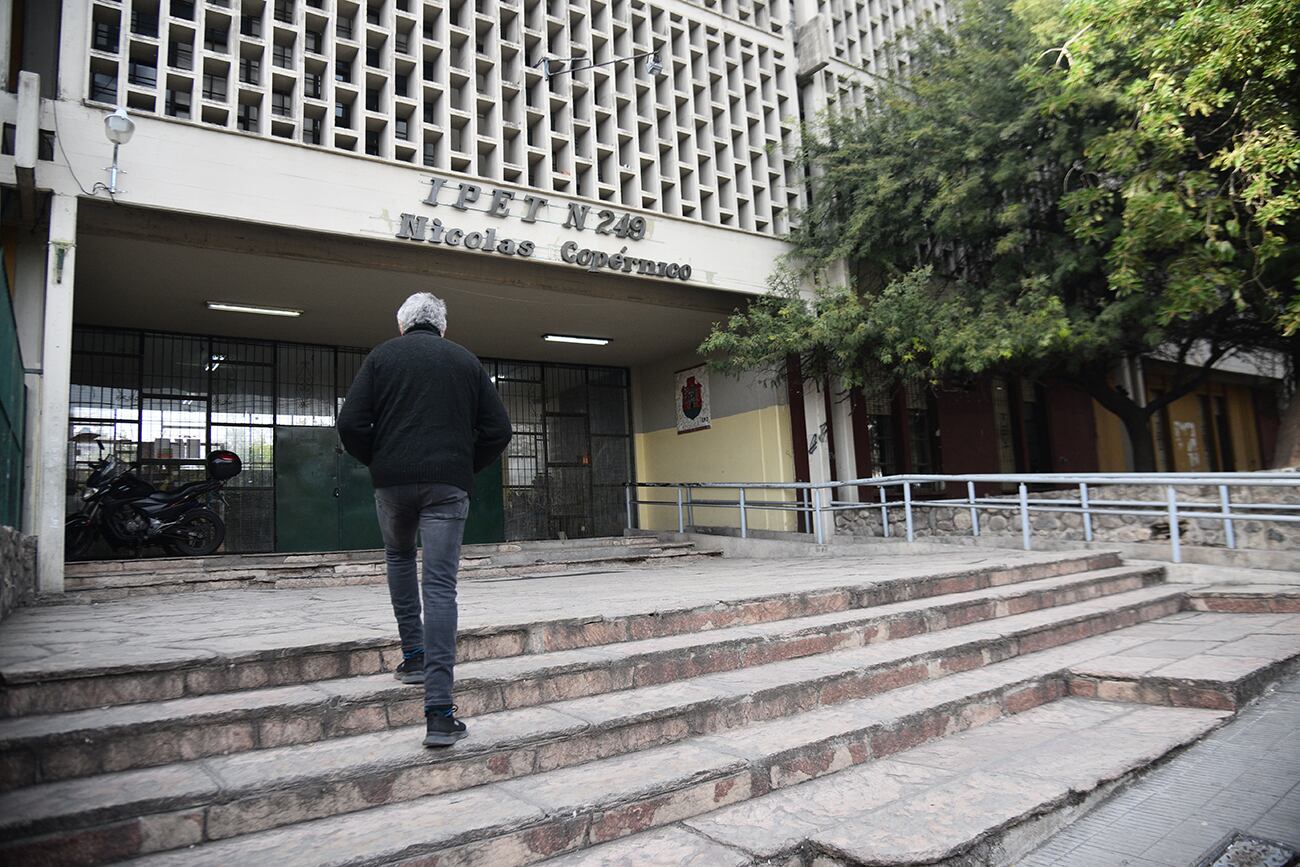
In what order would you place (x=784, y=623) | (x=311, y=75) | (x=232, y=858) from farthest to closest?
(x=311, y=75) → (x=784, y=623) → (x=232, y=858)

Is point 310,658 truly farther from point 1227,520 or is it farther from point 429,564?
point 1227,520

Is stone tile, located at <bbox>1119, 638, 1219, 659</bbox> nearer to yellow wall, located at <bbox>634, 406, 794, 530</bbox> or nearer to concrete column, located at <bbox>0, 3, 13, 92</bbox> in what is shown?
yellow wall, located at <bbox>634, 406, 794, 530</bbox>

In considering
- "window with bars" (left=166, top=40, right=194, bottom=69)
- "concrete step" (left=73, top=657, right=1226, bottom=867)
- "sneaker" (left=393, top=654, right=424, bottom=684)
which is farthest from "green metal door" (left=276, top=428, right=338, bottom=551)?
"concrete step" (left=73, top=657, right=1226, bottom=867)

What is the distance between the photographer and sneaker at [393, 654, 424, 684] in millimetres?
3457

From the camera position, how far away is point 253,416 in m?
12.0

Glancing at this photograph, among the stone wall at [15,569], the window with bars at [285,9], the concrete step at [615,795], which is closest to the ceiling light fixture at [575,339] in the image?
the window with bars at [285,9]

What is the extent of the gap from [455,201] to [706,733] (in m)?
7.10

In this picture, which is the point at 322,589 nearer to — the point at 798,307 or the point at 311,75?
the point at 311,75

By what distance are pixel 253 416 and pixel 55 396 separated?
5135 mm

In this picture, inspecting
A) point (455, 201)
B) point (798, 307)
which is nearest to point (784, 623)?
point (455, 201)

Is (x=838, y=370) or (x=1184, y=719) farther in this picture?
(x=838, y=370)

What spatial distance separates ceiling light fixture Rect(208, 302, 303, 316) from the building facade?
45 millimetres

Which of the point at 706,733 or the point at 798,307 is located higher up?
the point at 798,307

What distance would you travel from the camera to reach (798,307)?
1120 cm
